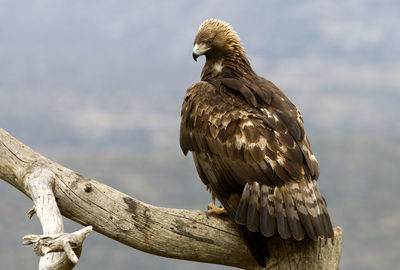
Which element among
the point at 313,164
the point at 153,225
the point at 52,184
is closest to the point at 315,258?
the point at 313,164

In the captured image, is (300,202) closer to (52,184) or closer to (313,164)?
(313,164)

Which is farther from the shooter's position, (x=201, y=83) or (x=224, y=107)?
(x=201, y=83)

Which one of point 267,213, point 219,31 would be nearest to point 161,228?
point 267,213

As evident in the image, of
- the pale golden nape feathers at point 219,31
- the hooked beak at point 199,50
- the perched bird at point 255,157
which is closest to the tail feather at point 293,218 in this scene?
the perched bird at point 255,157

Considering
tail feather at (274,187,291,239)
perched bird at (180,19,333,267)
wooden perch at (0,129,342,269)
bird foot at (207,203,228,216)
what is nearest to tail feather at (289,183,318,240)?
perched bird at (180,19,333,267)

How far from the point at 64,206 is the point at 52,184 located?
229 mm

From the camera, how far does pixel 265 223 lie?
5242 mm

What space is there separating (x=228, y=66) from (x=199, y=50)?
1.15ft

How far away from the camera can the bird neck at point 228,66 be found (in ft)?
22.3

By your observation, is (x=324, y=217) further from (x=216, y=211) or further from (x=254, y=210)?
(x=216, y=211)

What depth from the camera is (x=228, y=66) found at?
6.84 meters

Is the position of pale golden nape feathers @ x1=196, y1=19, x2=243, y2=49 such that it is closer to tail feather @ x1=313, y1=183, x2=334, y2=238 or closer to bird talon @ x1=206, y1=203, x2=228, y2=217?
bird talon @ x1=206, y1=203, x2=228, y2=217

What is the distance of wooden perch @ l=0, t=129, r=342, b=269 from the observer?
5.79 m

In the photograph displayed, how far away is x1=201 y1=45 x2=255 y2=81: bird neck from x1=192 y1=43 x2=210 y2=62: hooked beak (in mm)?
152
